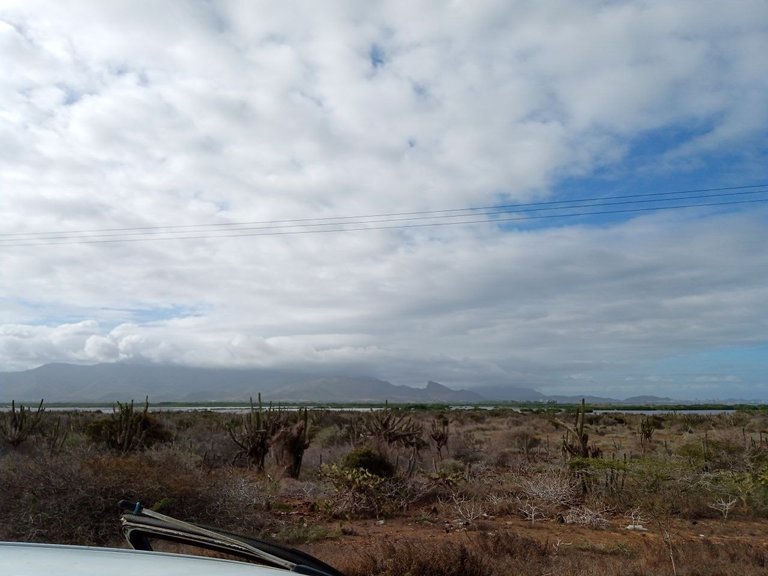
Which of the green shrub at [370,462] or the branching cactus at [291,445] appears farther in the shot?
the branching cactus at [291,445]

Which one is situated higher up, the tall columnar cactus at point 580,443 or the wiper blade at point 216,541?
the wiper blade at point 216,541

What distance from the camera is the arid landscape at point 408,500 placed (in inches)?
396

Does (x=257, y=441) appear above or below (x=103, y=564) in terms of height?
below

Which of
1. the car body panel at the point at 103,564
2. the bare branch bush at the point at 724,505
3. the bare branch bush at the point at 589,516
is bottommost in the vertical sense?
the bare branch bush at the point at 589,516

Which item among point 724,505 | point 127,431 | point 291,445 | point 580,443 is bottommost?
point 724,505

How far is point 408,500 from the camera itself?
612 inches

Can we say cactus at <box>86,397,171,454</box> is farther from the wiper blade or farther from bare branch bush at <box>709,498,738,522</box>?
the wiper blade

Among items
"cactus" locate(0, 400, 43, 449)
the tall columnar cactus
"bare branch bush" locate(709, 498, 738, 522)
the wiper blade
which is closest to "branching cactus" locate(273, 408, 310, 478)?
the tall columnar cactus

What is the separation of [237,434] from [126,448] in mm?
3821

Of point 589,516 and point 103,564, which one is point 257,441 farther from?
point 103,564

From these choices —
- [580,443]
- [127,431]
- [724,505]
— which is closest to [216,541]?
[724,505]

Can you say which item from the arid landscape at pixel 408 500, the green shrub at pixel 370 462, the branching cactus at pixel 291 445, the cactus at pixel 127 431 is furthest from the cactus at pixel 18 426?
the green shrub at pixel 370 462

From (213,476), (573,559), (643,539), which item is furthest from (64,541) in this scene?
(643,539)

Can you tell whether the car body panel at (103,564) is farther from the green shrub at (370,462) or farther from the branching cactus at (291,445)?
the branching cactus at (291,445)
